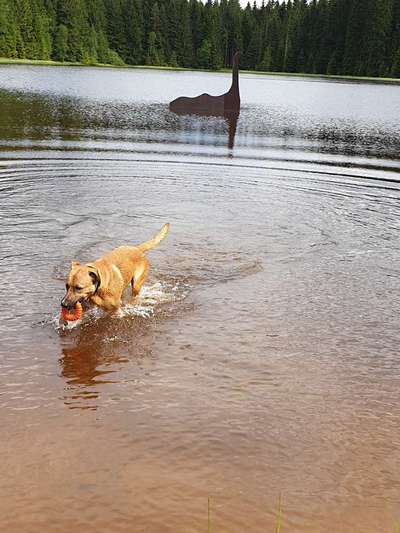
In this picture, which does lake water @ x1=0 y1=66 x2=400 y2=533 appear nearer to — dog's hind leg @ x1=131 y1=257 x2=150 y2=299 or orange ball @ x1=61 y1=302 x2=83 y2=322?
dog's hind leg @ x1=131 y1=257 x2=150 y2=299

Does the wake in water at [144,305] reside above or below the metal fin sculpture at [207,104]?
below

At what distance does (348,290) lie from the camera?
10.4 metres

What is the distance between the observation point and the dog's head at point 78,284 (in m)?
7.07

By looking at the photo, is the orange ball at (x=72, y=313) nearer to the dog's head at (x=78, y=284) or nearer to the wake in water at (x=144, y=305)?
the dog's head at (x=78, y=284)

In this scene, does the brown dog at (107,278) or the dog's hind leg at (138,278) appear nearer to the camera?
the brown dog at (107,278)

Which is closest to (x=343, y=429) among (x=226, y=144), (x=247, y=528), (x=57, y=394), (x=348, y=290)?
(x=247, y=528)

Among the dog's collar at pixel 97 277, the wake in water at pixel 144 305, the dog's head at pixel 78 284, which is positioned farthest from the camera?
the wake in water at pixel 144 305

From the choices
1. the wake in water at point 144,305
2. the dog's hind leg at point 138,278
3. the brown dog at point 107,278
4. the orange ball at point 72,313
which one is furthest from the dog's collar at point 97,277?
the dog's hind leg at point 138,278

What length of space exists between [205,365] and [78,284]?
6.38 ft

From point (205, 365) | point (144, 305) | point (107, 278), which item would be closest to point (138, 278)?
point (144, 305)

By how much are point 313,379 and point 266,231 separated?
7265mm

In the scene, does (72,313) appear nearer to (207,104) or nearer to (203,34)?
(207,104)

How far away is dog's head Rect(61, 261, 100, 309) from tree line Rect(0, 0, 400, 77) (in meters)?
121

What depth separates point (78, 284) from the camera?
23.2 feet
